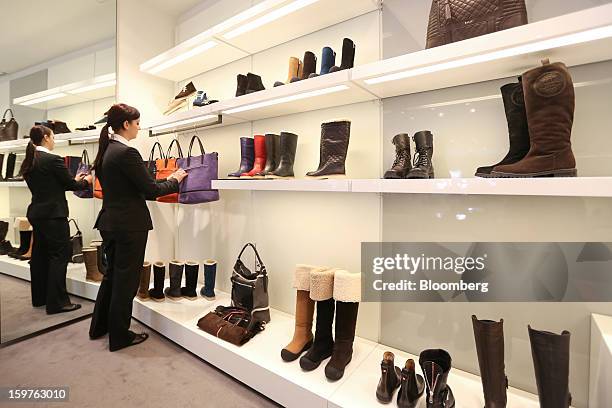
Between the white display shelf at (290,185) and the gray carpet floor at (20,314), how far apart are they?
188cm

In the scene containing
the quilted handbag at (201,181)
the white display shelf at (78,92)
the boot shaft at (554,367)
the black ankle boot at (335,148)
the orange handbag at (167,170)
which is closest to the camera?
the boot shaft at (554,367)

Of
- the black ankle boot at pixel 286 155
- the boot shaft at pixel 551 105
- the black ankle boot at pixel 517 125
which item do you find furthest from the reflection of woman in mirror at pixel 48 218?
the boot shaft at pixel 551 105

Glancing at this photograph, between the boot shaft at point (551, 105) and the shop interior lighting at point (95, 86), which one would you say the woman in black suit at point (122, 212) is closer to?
the shop interior lighting at point (95, 86)

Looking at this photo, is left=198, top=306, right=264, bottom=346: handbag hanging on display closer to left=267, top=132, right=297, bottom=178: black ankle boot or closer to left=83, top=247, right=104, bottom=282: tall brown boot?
left=267, top=132, right=297, bottom=178: black ankle boot

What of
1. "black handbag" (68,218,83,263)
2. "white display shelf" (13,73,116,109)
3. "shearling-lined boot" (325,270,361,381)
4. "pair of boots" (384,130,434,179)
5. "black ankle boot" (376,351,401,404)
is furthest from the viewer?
"black handbag" (68,218,83,263)

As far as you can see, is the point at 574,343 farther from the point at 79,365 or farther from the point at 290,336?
the point at 79,365

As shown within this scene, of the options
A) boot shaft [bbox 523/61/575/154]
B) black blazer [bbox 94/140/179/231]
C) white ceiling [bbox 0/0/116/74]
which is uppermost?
white ceiling [bbox 0/0/116/74]

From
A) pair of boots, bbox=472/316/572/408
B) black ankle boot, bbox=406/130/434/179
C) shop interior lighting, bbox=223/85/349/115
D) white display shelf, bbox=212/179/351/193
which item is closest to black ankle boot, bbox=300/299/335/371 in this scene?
white display shelf, bbox=212/179/351/193

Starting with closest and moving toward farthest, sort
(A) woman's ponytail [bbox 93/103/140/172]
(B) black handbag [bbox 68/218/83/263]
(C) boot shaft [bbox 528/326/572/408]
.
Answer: (C) boot shaft [bbox 528/326/572/408] < (A) woman's ponytail [bbox 93/103/140/172] < (B) black handbag [bbox 68/218/83/263]

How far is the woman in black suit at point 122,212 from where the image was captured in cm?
217

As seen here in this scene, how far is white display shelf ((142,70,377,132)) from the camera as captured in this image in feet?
5.78

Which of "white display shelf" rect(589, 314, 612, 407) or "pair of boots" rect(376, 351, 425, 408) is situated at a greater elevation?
Answer: "white display shelf" rect(589, 314, 612, 407)

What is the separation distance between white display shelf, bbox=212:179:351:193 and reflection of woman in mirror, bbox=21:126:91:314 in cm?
149

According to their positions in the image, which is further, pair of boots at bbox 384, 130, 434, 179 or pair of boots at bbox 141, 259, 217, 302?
pair of boots at bbox 141, 259, 217, 302
